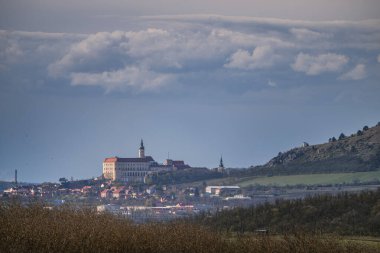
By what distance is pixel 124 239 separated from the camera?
42000 millimetres

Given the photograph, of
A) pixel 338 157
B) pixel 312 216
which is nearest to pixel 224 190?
pixel 338 157

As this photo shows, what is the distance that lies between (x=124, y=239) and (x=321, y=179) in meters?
102

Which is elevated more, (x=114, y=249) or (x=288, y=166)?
(x=288, y=166)

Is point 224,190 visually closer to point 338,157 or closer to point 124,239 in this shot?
point 338,157

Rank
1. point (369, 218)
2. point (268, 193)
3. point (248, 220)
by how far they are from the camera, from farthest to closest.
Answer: point (268, 193) < point (248, 220) < point (369, 218)

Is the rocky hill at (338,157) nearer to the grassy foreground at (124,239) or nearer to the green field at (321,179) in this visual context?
the green field at (321,179)

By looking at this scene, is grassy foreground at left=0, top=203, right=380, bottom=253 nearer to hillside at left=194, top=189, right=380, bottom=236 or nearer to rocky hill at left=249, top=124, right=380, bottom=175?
hillside at left=194, top=189, right=380, bottom=236

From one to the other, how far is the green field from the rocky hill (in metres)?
2.36

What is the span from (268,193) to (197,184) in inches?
2083

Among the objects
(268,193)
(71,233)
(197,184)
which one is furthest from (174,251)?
(197,184)

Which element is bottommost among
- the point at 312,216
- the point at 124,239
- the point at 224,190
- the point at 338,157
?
the point at 124,239

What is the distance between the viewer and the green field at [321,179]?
137750mm

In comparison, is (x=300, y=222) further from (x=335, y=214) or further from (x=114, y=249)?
(x=114, y=249)

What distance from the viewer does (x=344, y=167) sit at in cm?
14638
